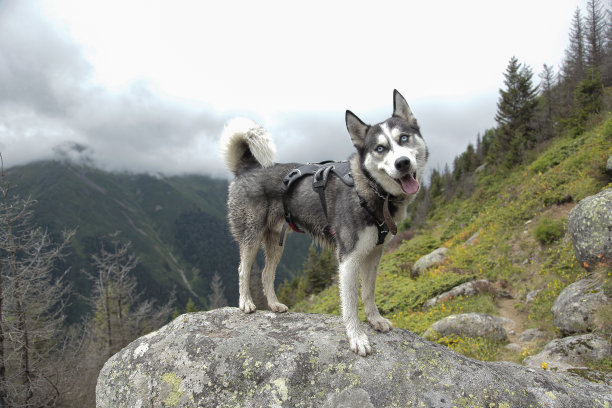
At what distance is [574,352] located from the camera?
5.44 m

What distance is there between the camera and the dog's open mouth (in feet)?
11.4

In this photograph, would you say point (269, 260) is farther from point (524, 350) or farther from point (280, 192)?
point (524, 350)

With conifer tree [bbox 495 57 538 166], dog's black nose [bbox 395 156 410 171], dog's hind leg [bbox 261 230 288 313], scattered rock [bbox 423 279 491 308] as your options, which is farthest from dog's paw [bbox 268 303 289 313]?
conifer tree [bbox 495 57 538 166]

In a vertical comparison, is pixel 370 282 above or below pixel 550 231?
above

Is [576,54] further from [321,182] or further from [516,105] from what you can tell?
[321,182]

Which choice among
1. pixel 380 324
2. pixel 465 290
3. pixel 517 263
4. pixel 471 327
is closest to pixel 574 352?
pixel 471 327

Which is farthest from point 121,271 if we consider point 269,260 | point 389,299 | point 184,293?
point 184,293

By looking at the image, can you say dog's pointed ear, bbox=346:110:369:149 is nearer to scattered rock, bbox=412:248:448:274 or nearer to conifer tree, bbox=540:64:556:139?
scattered rock, bbox=412:248:448:274

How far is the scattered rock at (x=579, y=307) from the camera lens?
6277 mm

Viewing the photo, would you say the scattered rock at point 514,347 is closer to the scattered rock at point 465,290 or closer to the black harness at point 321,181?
the scattered rock at point 465,290

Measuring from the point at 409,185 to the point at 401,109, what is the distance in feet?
4.40

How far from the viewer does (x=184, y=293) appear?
598 feet

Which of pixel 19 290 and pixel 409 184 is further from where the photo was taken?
pixel 19 290

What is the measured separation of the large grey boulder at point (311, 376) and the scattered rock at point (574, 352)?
1830 mm
